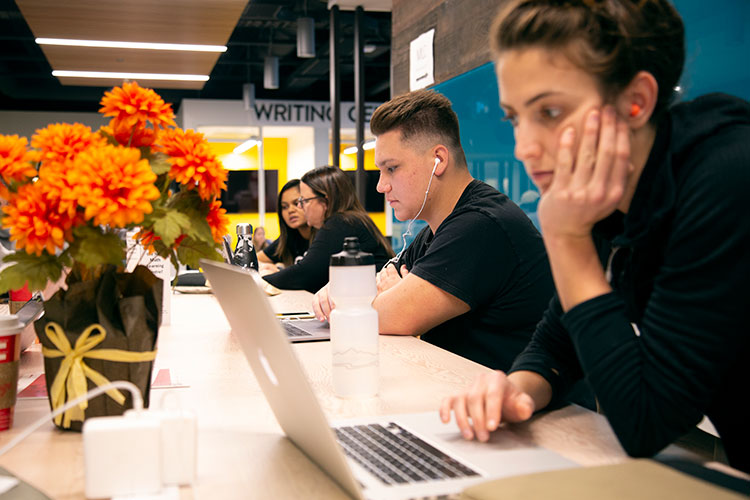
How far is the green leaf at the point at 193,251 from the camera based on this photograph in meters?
1.02

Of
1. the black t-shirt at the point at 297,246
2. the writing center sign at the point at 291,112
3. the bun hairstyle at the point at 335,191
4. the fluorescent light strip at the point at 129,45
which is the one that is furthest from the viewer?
the writing center sign at the point at 291,112

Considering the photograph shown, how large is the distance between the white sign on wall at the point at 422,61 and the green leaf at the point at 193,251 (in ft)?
9.24

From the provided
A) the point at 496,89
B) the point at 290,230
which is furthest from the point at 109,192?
the point at 290,230

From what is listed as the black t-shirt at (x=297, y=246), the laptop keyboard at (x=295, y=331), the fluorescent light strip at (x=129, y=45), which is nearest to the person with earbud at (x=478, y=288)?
the laptop keyboard at (x=295, y=331)

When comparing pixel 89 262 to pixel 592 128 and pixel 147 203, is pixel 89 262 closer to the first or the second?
pixel 147 203

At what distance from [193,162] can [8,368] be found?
0.39 meters

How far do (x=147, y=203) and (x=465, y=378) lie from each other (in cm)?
69

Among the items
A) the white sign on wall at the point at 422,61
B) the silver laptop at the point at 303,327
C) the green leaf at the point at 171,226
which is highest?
the white sign on wall at the point at 422,61

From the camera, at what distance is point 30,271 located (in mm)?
924

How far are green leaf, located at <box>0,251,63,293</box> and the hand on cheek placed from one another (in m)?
0.69

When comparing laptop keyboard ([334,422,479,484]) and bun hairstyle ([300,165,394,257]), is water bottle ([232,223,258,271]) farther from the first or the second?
laptop keyboard ([334,422,479,484])

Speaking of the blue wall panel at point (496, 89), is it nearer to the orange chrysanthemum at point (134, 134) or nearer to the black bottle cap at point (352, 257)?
the black bottle cap at point (352, 257)

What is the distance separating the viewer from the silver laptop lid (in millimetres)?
747

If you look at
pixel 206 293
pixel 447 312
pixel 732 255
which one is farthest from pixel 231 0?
pixel 732 255
